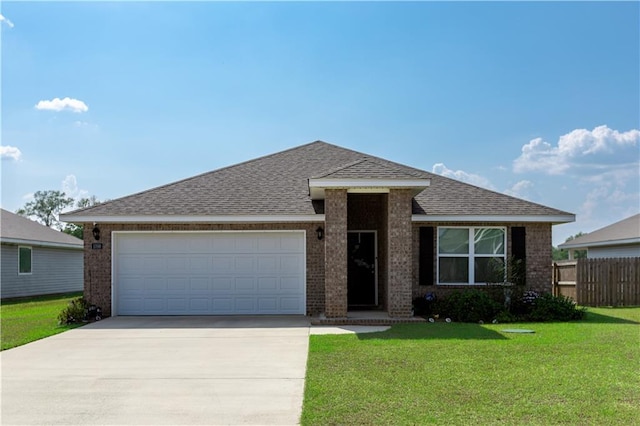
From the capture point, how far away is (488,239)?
49.9 ft

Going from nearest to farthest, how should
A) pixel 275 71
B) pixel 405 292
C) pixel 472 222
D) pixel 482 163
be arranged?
pixel 405 292 → pixel 472 222 → pixel 275 71 → pixel 482 163

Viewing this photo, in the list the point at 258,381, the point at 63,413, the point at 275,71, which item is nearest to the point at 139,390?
the point at 63,413

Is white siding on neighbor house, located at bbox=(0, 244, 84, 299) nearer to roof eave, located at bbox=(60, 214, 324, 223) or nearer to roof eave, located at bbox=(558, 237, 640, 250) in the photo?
roof eave, located at bbox=(60, 214, 324, 223)

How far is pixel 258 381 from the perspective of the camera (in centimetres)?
748

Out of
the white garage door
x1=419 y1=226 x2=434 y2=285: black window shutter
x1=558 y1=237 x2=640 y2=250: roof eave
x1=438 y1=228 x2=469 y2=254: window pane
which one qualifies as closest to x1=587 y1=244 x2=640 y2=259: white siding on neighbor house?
x1=558 y1=237 x2=640 y2=250: roof eave

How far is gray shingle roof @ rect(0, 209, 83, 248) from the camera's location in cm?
2235

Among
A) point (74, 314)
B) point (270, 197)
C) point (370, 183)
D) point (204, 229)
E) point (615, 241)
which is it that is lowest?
point (74, 314)

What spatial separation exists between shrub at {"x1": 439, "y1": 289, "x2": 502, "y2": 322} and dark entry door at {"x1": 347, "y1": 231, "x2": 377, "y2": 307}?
112 inches

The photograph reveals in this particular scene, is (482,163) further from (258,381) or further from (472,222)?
(258,381)

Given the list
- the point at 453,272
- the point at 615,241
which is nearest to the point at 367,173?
the point at 453,272

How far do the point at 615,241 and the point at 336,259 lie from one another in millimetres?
16177

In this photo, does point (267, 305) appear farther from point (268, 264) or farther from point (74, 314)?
point (74, 314)

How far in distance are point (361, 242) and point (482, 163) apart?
284 inches

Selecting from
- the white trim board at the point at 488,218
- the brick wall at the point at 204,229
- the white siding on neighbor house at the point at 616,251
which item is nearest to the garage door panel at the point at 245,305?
the brick wall at the point at 204,229
